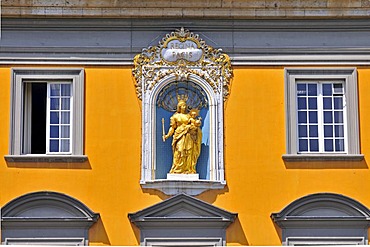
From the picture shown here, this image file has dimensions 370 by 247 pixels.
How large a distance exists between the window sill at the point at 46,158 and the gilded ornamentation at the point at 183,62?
197 centimetres

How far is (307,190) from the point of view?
21.9 meters

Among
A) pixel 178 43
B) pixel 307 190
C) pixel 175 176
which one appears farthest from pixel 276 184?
pixel 178 43

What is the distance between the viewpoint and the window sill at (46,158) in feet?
71.7

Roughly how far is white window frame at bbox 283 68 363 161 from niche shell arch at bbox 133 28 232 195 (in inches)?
52.7

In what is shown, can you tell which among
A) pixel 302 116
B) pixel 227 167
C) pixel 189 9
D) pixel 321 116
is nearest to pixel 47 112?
pixel 189 9

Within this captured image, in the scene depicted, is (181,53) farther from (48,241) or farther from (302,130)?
(48,241)

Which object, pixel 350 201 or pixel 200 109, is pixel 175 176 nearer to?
pixel 200 109

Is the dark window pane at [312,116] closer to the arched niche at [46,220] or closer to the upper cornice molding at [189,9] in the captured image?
the upper cornice molding at [189,9]

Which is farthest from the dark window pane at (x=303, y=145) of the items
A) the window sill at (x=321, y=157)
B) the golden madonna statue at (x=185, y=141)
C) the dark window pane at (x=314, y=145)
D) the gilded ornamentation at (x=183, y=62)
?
the golden madonna statue at (x=185, y=141)

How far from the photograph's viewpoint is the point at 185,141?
22000mm

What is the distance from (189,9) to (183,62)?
113 centimetres

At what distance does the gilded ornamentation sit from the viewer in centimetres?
2239

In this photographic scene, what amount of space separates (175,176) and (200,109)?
158 centimetres

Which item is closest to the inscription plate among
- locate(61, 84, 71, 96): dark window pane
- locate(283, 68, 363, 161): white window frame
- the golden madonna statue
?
the golden madonna statue
